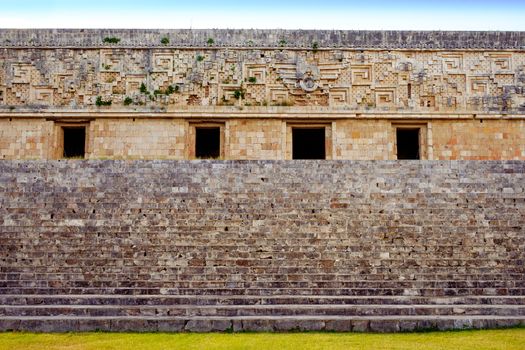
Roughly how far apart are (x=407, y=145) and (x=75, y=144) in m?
7.61

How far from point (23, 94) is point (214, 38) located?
4.18 m

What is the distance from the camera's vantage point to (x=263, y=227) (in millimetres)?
9211

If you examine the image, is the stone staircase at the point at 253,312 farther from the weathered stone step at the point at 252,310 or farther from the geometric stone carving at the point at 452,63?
the geometric stone carving at the point at 452,63

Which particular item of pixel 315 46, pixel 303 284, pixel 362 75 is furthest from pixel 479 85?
pixel 303 284

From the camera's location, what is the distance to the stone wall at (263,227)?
811cm

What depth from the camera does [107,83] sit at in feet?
47.0

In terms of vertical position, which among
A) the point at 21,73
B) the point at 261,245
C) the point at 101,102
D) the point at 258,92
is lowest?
the point at 261,245

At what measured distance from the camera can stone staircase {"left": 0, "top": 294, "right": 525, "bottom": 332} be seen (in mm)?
6809

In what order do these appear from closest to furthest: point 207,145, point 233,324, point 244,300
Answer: point 233,324
point 244,300
point 207,145

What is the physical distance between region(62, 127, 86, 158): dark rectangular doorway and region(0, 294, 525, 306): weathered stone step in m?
7.97

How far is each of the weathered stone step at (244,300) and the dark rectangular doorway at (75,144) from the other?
26.2ft

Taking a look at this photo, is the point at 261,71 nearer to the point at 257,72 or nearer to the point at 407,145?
the point at 257,72

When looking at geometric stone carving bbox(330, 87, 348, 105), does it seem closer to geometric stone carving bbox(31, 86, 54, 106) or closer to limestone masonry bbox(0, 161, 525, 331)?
limestone masonry bbox(0, 161, 525, 331)

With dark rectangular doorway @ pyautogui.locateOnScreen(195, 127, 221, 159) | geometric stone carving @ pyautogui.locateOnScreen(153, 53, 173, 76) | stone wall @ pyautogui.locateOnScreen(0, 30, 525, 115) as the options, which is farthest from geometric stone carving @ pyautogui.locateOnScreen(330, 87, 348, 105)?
geometric stone carving @ pyautogui.locateOnScreen(153, 53, 173, 76)
